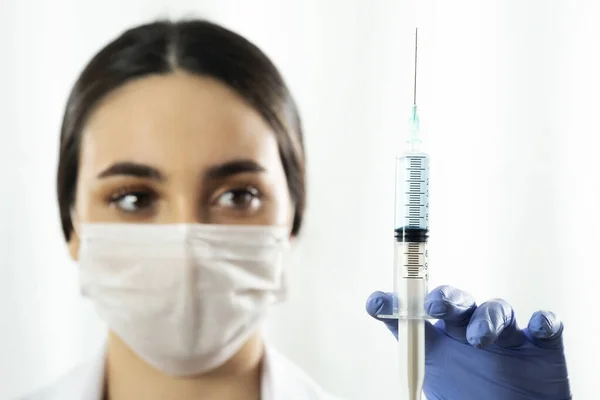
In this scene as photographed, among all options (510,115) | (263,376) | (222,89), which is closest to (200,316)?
(263,376)

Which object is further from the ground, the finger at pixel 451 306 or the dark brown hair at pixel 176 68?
the dark brown hair at pixel 176 68

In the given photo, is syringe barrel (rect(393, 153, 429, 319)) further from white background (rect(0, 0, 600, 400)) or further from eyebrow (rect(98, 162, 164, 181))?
eyebrow (rect(98, 162, 164, 181))

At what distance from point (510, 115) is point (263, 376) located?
0.73 meters

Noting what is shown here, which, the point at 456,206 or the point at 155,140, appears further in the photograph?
the point at 456,206

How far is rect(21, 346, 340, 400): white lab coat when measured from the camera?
1462 millimetres

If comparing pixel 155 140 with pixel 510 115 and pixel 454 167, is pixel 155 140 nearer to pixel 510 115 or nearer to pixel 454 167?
pixel 454 167

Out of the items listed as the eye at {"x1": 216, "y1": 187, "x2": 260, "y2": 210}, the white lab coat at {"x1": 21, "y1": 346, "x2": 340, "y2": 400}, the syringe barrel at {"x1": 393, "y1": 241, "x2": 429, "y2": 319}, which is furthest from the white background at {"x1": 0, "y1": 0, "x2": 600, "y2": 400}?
the syringe barrel at {"x1": 393, "y1": 241, "x2": 429, "y2": 319}

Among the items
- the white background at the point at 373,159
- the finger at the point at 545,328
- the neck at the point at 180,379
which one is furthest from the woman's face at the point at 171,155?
the finger at the point at 545,328

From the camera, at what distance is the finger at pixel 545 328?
139cm

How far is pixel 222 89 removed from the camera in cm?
143

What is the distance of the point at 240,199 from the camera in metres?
1.44

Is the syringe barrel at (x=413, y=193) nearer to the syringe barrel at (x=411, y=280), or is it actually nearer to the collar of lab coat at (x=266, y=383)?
the syringe barrel at (x=411, y=280)

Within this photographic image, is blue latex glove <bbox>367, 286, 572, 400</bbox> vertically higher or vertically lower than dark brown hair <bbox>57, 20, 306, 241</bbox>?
lower

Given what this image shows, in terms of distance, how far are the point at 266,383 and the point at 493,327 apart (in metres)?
0.45
